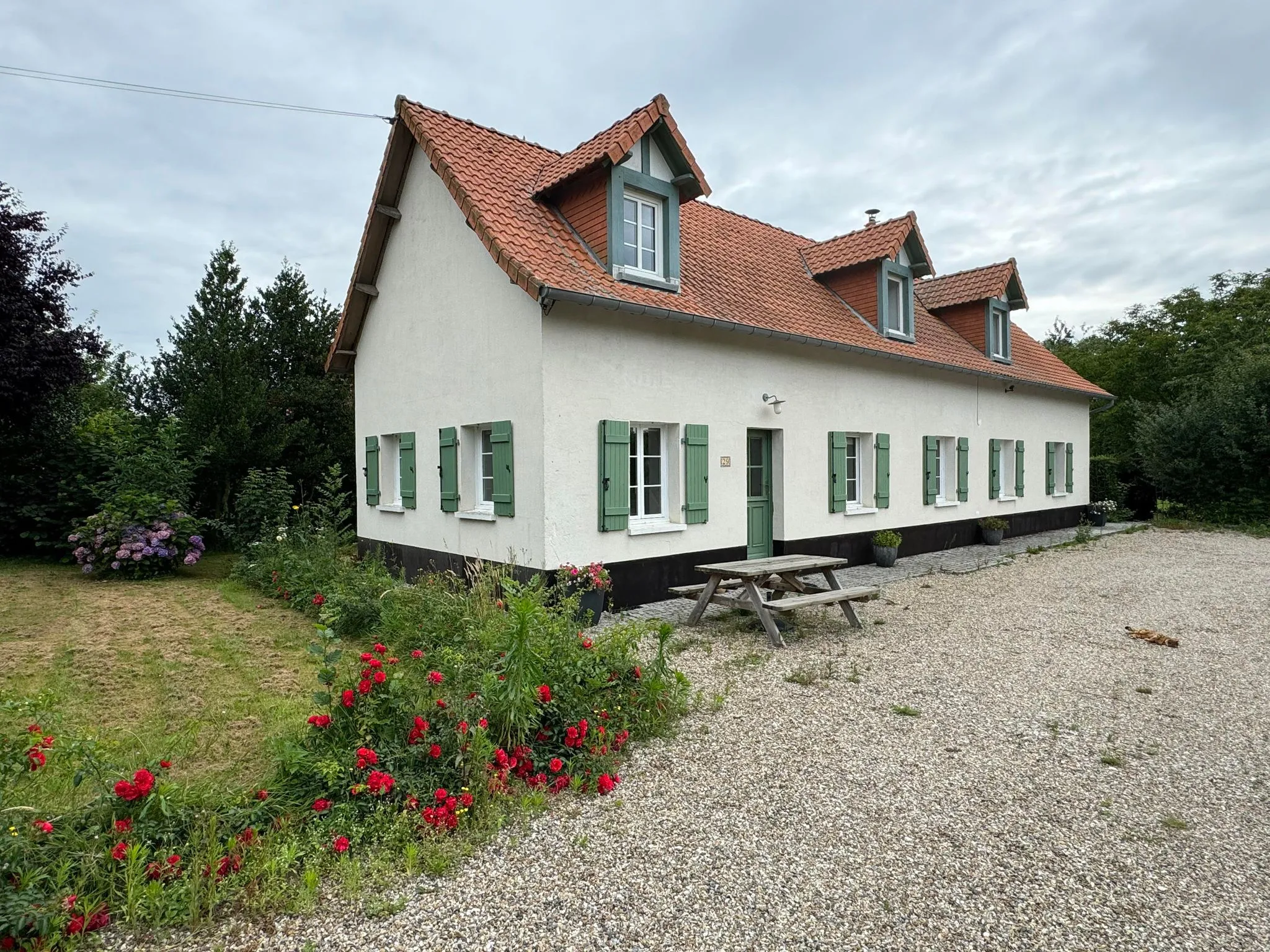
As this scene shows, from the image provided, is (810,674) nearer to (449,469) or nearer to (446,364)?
(449,469)

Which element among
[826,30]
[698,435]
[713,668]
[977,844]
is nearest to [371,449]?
[698,435]

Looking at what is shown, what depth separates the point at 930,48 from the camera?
295 inches

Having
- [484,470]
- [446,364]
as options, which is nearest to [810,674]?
[484,470]

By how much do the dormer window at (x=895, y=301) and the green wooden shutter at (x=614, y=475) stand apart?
254 inches

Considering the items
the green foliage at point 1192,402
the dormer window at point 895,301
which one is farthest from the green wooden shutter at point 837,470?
the green foliage at point 1192,402

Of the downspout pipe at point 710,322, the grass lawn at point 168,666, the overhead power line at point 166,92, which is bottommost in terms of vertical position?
the grass lawn at point 168,666

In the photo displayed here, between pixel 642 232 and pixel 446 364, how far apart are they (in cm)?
316

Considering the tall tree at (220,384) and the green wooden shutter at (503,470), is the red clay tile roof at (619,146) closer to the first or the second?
the green wooden shutter at (503,470)

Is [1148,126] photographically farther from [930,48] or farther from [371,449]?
[371,449]

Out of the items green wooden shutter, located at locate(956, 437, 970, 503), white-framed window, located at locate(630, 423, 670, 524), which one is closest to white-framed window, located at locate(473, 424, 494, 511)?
white-framed window, located at locate(630, 423, 670, 524)

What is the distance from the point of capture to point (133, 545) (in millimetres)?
11180

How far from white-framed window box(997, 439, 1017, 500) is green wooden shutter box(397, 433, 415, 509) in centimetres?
1278

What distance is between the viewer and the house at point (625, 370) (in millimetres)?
7969

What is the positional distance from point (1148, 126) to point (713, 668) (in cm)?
1037
